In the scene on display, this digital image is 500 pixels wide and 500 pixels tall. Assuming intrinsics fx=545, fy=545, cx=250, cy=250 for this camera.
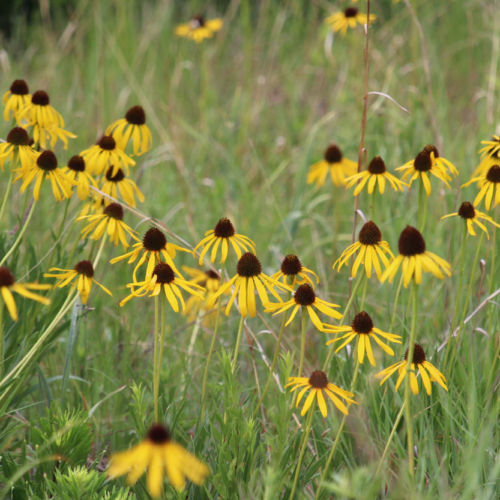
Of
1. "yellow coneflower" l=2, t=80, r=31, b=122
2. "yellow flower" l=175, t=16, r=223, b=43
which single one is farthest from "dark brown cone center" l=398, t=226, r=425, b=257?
"yellow flower" l=175, t=16, r=223, b=43

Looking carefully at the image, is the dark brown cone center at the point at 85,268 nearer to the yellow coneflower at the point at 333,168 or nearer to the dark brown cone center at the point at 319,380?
the dark brown cone center at the point at 319,380

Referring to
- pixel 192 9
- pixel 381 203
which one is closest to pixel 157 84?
pixel 192 9

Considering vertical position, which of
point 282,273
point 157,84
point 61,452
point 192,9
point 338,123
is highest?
point 192,9

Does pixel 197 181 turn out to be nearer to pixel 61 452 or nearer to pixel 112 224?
pixel 112 224

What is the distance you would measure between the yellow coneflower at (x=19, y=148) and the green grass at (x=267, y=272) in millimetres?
367

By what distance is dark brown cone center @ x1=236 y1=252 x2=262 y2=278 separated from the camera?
157 centimetres

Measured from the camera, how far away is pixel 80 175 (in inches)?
86.4

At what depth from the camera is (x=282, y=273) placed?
5.68 ft

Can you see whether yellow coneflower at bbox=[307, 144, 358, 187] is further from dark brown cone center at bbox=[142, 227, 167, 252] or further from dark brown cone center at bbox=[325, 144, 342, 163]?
dark brown cone center at bbox=[142, 227, 167, 252]

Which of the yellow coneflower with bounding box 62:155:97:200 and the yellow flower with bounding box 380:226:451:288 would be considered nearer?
the yellow flower with bounding box 380:226:451:288

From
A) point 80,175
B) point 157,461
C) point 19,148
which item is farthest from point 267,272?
point 157,461

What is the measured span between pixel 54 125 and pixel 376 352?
170 centimetres

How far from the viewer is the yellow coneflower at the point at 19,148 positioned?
6.60ft

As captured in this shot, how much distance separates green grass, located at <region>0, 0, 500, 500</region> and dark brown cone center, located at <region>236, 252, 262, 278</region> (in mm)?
275
